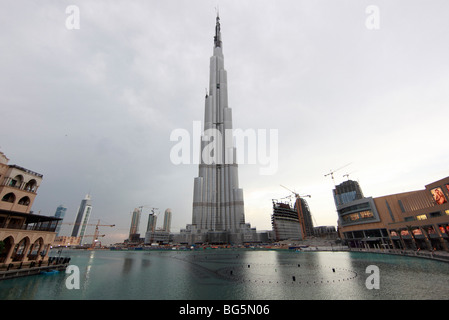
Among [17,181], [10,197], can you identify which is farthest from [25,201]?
[17,181]

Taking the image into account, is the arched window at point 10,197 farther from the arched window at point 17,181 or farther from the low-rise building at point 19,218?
the arched window at point 17,181

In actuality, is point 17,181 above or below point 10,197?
above

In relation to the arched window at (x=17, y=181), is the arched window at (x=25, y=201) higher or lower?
lower

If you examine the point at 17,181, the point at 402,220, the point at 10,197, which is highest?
the point at 17,181

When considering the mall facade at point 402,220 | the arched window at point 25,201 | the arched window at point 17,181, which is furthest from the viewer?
the mall facade at point 402,220

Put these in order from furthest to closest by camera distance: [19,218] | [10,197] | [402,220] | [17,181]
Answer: [402,220] < [17,181] < [19,218] < [10,197]

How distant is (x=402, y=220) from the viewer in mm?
79125

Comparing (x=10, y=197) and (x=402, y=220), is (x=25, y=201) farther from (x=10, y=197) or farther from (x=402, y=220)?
(x=402, y=220)

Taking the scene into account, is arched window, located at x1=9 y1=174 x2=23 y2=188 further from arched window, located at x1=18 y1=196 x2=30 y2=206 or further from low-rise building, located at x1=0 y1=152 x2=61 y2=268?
arched window, located at x1=18 y1=196 x2=30 y2=206

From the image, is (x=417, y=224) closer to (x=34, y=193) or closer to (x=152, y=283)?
(x=152, y=283)

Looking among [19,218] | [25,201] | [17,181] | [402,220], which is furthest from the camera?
[402,220]

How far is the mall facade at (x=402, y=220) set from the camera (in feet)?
186

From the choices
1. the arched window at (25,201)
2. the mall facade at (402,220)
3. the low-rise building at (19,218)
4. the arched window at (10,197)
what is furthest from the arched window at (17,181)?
the mall facade at (402,220)
